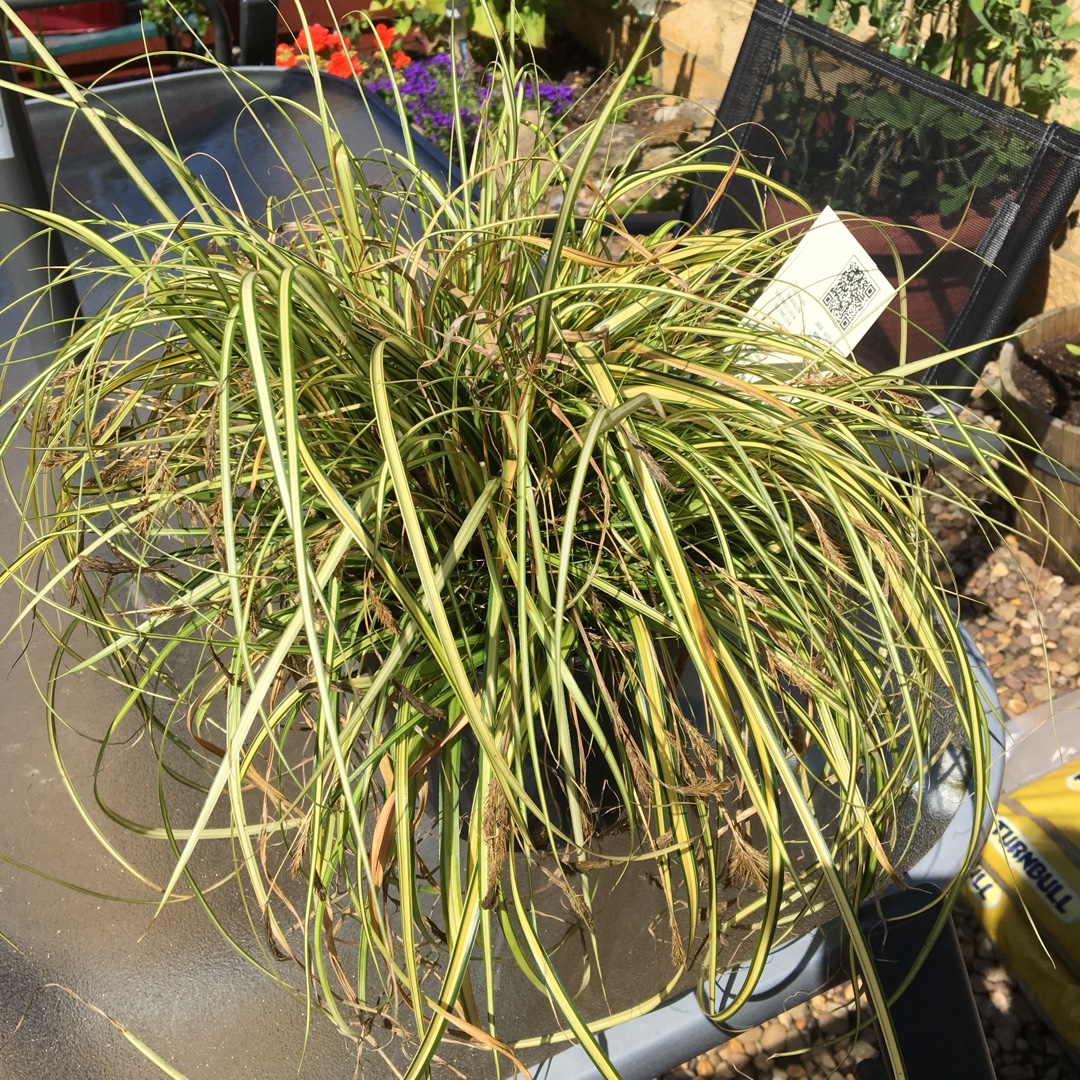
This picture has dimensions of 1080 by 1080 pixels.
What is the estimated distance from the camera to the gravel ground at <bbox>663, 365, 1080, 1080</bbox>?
53.2 inches

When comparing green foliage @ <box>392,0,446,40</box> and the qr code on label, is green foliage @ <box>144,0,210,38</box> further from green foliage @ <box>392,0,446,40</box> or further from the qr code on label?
the qr code on label

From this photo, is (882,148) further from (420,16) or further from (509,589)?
(420,16)

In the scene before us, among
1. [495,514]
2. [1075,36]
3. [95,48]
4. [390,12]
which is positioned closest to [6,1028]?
[495,514]

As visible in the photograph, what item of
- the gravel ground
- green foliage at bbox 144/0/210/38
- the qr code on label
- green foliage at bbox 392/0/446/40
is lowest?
the gravel ground

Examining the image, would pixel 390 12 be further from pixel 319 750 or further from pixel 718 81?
pixel 319 750

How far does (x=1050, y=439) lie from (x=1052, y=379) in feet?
0.77

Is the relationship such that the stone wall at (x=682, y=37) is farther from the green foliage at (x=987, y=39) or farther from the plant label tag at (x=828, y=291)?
the plant label tag at (x=828, y=291)

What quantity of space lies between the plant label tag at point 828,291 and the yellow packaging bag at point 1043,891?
33.4 inches

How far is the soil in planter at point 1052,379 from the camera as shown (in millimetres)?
1951

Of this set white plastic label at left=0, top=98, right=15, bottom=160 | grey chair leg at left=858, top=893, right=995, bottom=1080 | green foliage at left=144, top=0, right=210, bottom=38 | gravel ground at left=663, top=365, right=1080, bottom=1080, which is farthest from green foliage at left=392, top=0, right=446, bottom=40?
grey chair leg at left=858, top=893, right=995, bottom=1080

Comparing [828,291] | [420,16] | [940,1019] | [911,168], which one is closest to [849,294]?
[828,291]

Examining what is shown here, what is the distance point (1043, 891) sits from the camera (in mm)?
1360

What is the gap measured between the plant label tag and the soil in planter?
133cm

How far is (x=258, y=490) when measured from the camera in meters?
0.65
